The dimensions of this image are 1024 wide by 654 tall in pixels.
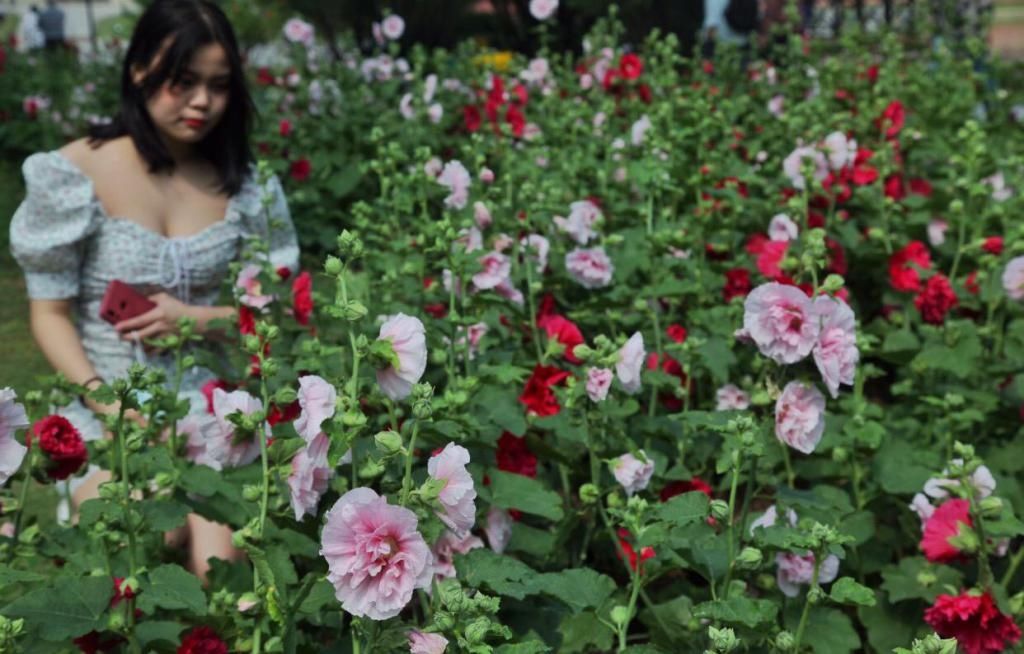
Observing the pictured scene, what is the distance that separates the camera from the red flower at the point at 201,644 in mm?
1672

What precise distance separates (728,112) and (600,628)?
2868mm

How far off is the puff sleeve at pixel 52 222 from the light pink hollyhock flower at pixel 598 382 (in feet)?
5.27

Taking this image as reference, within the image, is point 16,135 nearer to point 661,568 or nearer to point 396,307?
point 396,307

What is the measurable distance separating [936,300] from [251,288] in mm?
1415

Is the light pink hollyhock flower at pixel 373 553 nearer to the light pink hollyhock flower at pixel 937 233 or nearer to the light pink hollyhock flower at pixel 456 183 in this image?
the light pink hollyhock flower at pixel 456 183

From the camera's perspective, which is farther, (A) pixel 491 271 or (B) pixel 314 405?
(A) pixel 491 271

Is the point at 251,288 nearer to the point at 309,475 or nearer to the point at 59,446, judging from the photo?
the point at 59,446

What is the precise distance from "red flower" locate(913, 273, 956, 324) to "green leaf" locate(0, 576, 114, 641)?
180 cm

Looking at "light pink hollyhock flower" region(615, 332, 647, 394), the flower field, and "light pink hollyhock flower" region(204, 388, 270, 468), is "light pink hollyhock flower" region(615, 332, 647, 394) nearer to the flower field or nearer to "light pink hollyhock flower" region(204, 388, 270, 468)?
the flower field

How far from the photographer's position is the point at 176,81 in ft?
9.98

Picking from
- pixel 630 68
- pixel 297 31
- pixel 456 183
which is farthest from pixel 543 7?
pixel 456 183

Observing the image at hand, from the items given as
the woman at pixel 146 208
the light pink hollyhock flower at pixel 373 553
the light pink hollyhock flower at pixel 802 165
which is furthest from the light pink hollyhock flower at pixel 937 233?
the light pink hollyhock flower at pixel 373 553

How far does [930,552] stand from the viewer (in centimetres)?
203

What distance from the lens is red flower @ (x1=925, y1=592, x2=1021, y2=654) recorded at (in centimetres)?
193
